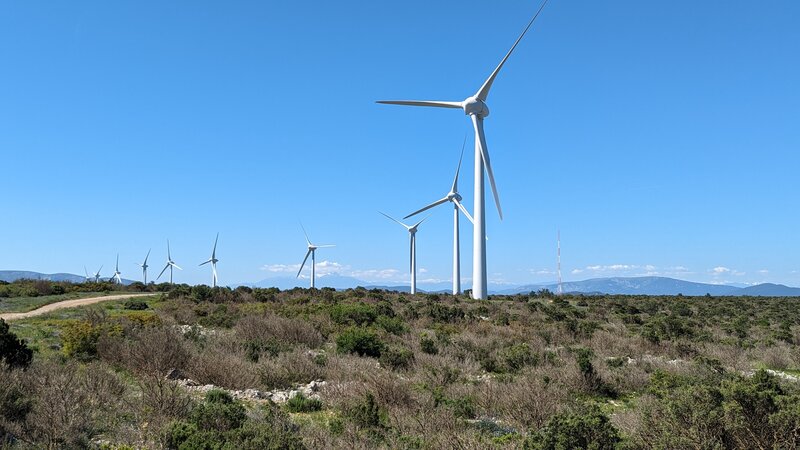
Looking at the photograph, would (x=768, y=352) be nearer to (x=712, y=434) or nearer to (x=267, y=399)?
(x=712, y=434)

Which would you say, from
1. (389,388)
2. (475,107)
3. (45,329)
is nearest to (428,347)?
(389,388)

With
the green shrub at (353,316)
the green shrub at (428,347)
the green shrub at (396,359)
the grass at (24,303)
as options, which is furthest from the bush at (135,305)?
the green shrub at (396,359)

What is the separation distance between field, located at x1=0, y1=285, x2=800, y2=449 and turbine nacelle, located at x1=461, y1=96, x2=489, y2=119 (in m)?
25.5

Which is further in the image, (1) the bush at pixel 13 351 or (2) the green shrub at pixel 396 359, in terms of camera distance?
(2) the green shrub at pixel 396 359

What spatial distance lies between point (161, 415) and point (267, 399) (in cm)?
322

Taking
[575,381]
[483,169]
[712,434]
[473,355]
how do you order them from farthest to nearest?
[483,169], [473,355], [575,381], [712,434]

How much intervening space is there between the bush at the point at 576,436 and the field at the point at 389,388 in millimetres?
22

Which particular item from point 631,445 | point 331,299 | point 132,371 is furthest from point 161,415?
point 331,299

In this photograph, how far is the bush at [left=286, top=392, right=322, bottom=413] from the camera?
10.5 metres

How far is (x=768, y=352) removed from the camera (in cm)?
1880

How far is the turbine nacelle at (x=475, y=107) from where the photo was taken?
45.3 meters

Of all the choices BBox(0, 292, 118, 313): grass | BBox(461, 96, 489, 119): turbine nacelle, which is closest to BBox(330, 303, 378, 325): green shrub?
BBox(0, 292, 118, 313): grass

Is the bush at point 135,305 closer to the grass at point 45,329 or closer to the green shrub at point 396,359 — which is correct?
the grass at point 45,329

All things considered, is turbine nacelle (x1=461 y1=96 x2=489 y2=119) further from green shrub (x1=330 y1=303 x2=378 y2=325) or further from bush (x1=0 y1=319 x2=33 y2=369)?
bush (x1=0 y1=319 x2=33 y2=369)
